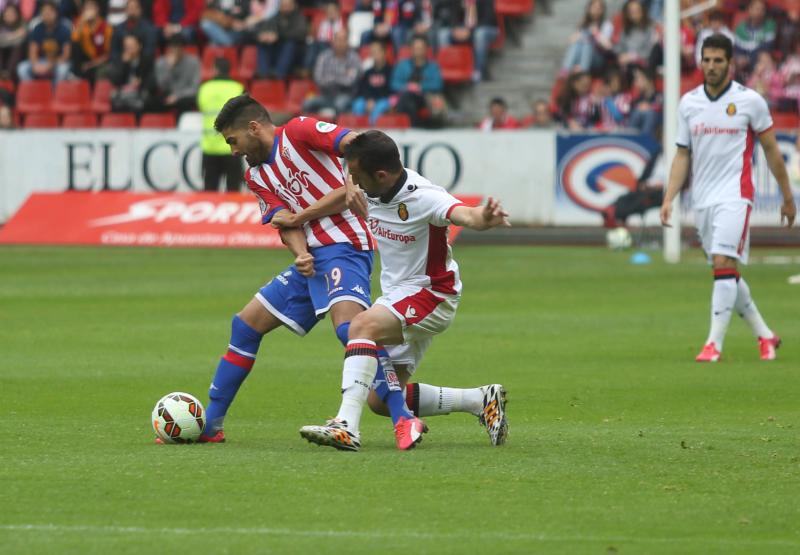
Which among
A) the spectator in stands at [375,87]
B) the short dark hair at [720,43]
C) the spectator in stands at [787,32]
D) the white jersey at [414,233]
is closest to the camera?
the white jersey at [414,233]

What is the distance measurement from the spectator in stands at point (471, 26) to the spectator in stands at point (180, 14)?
4779 millimetres

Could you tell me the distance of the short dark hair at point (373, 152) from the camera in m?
7.66

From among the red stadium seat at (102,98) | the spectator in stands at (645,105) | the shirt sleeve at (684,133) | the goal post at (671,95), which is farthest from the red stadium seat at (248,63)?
the shirt sleeve at (684,133)

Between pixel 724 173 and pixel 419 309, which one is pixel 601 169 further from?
pixel 419 309

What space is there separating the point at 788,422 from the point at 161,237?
54.2 ft

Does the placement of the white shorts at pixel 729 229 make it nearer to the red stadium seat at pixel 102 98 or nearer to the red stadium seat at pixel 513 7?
the red stadium seat at pixel 513 7

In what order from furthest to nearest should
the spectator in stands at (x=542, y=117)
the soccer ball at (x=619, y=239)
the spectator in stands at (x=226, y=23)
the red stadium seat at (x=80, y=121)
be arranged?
the spectator in stands at (x=226, y=23)
the red stadium seat at (x=80, y=121)
the spectator in stands at (x=542, y=117)
the soccer ball at (x=619, y=239)

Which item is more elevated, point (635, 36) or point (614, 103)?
point (635, 36)

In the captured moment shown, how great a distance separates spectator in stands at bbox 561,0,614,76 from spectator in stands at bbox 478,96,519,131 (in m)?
1.41

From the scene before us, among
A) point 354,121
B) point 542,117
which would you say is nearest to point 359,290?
point 542,117

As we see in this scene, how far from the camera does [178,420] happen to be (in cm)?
816

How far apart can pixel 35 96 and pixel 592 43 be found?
10.2 metres

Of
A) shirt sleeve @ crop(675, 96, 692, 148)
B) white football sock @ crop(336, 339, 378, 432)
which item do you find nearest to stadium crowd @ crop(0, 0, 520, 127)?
shirt sleeve @ crop(675, 96, 692, 148)

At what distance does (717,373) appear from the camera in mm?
11398
